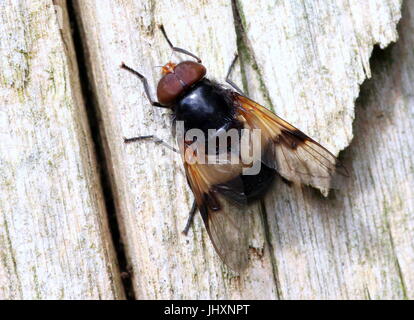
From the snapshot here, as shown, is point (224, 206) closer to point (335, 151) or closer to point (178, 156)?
point (178, 156)

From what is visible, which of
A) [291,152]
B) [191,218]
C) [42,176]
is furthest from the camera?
[291,152]

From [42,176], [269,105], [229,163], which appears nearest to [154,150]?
[229,163]

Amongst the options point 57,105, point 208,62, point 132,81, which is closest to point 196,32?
point 208,62

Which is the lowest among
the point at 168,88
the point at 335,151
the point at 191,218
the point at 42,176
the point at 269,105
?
the point at 191,218

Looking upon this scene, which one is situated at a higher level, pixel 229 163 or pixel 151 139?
pixel 151 139

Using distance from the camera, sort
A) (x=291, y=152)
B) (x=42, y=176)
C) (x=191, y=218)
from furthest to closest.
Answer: (x=291, y=152) < (x=191, y=218) < (x=42, y=176)

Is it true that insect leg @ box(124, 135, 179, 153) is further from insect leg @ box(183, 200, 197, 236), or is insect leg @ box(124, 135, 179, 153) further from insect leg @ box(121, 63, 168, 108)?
insect leg @ box(183, 200, 197, 236)

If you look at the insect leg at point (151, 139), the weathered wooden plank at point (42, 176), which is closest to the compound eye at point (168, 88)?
the insect leg at point (151, 139)

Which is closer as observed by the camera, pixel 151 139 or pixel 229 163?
pixel 151 139
